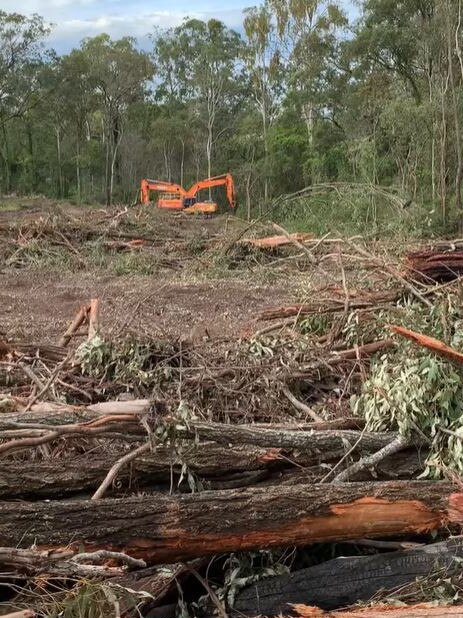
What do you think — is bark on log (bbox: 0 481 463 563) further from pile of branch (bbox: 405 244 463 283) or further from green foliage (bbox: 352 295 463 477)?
pile of branch (bbox: 405 244 463 283)

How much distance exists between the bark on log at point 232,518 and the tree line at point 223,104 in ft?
52.5

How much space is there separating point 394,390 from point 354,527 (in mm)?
1000

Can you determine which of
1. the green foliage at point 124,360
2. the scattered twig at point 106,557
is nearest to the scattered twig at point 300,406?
the green foliage at point 124,360

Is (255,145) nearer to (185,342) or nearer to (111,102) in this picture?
(111,102)

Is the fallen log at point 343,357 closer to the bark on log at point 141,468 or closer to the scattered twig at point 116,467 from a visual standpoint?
the bark on log at point 141,468

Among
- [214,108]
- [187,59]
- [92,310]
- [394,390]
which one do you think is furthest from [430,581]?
[187,59]

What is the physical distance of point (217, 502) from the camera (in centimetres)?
284

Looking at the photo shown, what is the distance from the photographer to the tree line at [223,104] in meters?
22.8

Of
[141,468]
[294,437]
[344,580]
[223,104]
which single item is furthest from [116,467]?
[223,104]

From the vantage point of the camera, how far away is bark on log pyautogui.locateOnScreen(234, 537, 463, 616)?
2.82m

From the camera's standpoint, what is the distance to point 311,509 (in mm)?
2885

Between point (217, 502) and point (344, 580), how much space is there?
0.56 metres

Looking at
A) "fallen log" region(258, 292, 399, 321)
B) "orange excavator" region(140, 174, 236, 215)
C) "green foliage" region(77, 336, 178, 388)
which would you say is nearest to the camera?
"green foliage" region(77, 336, 178, 388)

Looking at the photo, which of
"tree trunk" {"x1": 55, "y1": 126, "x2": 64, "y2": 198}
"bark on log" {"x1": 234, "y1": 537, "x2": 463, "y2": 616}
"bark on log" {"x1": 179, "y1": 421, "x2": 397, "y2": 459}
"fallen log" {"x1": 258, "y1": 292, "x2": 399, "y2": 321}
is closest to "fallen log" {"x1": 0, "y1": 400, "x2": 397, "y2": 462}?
"bark on log" {"x1": 179, "y1": 421, "x2": 397, "y2": 459}
